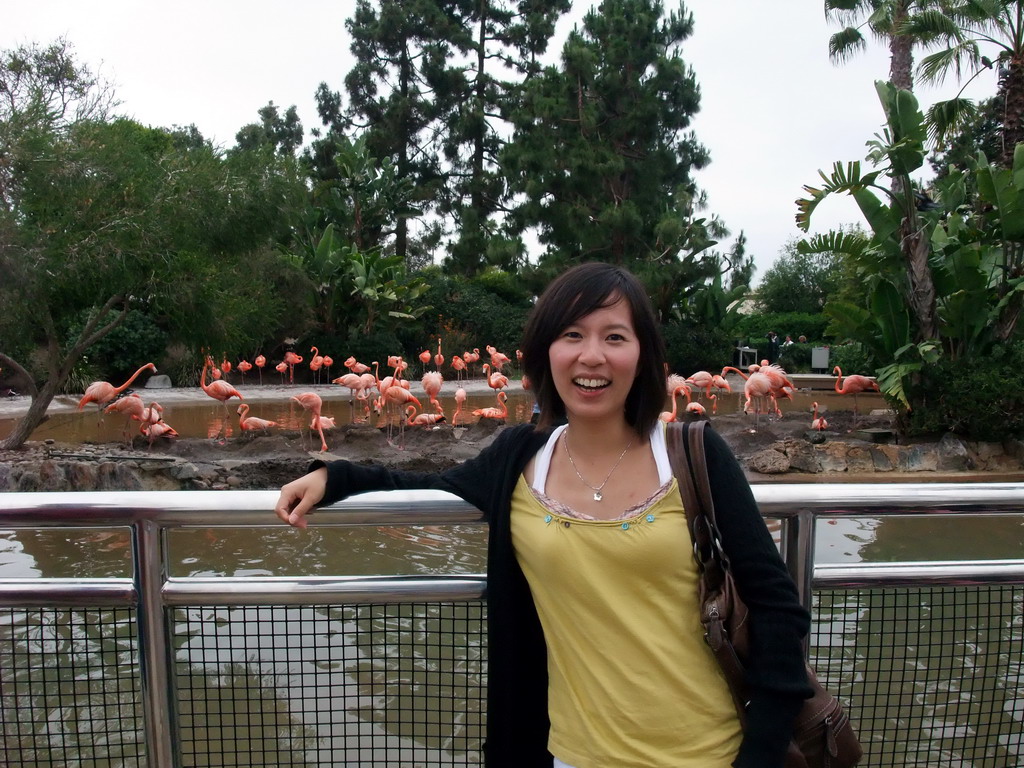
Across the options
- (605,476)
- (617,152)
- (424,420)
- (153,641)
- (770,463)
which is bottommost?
(770,463)

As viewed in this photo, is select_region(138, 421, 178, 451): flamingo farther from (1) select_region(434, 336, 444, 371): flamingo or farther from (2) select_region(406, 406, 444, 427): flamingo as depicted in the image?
(1) select_region(434, 336, 444, 371): flamingo

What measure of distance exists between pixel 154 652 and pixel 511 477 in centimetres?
76

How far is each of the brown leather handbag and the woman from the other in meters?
0.02

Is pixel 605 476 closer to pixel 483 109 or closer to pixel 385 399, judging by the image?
pixel 385 399

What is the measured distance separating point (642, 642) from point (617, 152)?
21.8 meters

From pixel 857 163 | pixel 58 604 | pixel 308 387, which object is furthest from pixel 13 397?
pixel 58 604

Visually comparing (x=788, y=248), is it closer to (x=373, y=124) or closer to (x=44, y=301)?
(x=373, y=124)

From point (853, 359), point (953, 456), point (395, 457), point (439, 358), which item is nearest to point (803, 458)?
point (953, 456)

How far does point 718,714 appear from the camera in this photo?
1.28 meters

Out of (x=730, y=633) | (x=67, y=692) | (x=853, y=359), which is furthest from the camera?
(x=853, y=359)

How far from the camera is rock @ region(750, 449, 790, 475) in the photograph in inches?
340

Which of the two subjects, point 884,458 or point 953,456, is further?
point 953,456

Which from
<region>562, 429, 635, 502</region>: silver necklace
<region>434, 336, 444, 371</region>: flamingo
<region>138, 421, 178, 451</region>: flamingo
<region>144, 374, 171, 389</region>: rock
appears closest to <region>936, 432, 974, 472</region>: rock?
<region>138, 421, 178, 451</region>: flamingo

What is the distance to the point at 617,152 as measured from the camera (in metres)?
21.9
